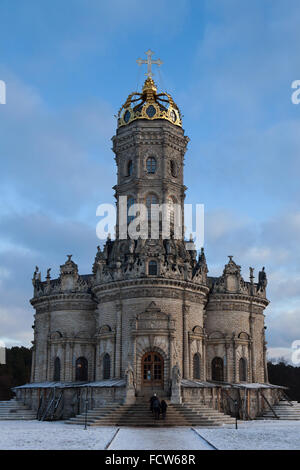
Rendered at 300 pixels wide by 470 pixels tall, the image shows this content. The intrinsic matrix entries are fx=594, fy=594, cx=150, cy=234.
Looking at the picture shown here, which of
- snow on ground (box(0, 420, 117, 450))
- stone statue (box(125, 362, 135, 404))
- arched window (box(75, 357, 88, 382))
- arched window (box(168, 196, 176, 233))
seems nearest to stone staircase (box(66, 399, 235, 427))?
stone statue (box(125, 362, 135, 404))

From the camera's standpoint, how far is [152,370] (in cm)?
4519

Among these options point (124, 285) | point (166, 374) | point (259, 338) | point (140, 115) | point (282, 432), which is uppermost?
point (140, 115)

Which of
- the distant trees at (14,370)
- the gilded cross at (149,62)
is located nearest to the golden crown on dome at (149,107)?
the gilded cross at (149,62)

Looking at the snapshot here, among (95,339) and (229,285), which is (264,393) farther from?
(95,339)

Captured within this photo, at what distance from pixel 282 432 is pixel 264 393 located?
19.1m

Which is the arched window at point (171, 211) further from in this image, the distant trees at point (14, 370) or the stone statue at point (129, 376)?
the distant trees at point (14, 370)

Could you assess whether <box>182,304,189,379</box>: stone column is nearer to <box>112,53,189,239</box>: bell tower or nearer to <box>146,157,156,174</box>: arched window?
<box>112,53,189,239</box>: bell tower

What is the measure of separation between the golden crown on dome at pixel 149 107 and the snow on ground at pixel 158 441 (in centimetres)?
3158

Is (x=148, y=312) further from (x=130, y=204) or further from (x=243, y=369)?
(x=243, y=369)

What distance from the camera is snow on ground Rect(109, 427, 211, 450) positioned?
24.4 meters

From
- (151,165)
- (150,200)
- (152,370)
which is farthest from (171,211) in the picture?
(152,370)

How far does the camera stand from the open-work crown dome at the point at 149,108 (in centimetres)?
5559
